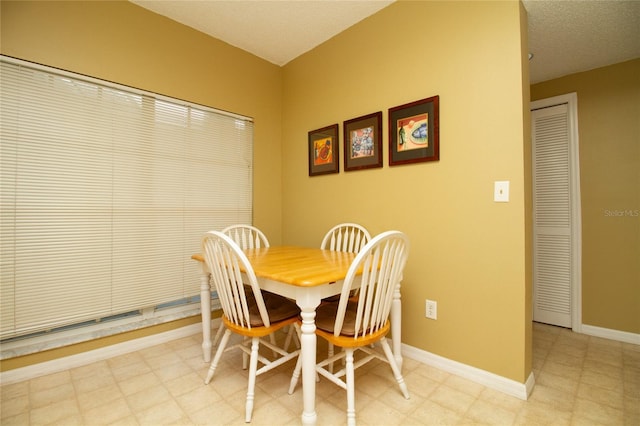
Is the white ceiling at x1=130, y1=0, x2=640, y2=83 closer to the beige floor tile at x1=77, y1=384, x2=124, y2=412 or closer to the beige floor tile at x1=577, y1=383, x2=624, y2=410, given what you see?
the beige floor tile at x1=577, y1=383, x2=624, y2=410

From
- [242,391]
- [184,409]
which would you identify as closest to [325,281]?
[242,391]

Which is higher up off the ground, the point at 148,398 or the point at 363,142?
the point at 363,142

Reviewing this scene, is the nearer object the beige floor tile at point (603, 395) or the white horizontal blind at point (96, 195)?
the beige floor tile at point (603, 395)

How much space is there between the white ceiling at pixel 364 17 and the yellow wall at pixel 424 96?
124 mm

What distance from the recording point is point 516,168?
1597mm

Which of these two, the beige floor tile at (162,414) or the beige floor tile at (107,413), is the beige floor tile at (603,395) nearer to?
the beige floor tile at (162,414)

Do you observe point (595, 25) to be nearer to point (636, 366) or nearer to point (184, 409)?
point (636, 366)

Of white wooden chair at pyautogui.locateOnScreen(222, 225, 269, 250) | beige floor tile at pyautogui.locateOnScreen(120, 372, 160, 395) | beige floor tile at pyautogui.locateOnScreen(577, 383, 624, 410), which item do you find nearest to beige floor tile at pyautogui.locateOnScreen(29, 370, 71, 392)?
beige floor tile at pyautogui.locateOnScreen(120, 372, 160, 395)

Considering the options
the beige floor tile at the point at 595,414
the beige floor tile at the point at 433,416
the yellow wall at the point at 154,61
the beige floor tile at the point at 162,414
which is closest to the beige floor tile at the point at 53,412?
the beige floor tile at the point at 162,414

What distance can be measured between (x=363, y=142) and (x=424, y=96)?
0.56 metres

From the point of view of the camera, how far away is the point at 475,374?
174 centimetres

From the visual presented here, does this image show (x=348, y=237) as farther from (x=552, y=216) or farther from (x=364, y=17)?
(x=552, y=216)

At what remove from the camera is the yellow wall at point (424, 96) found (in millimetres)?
1641

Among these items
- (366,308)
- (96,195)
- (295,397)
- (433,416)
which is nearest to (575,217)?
(433,416)
